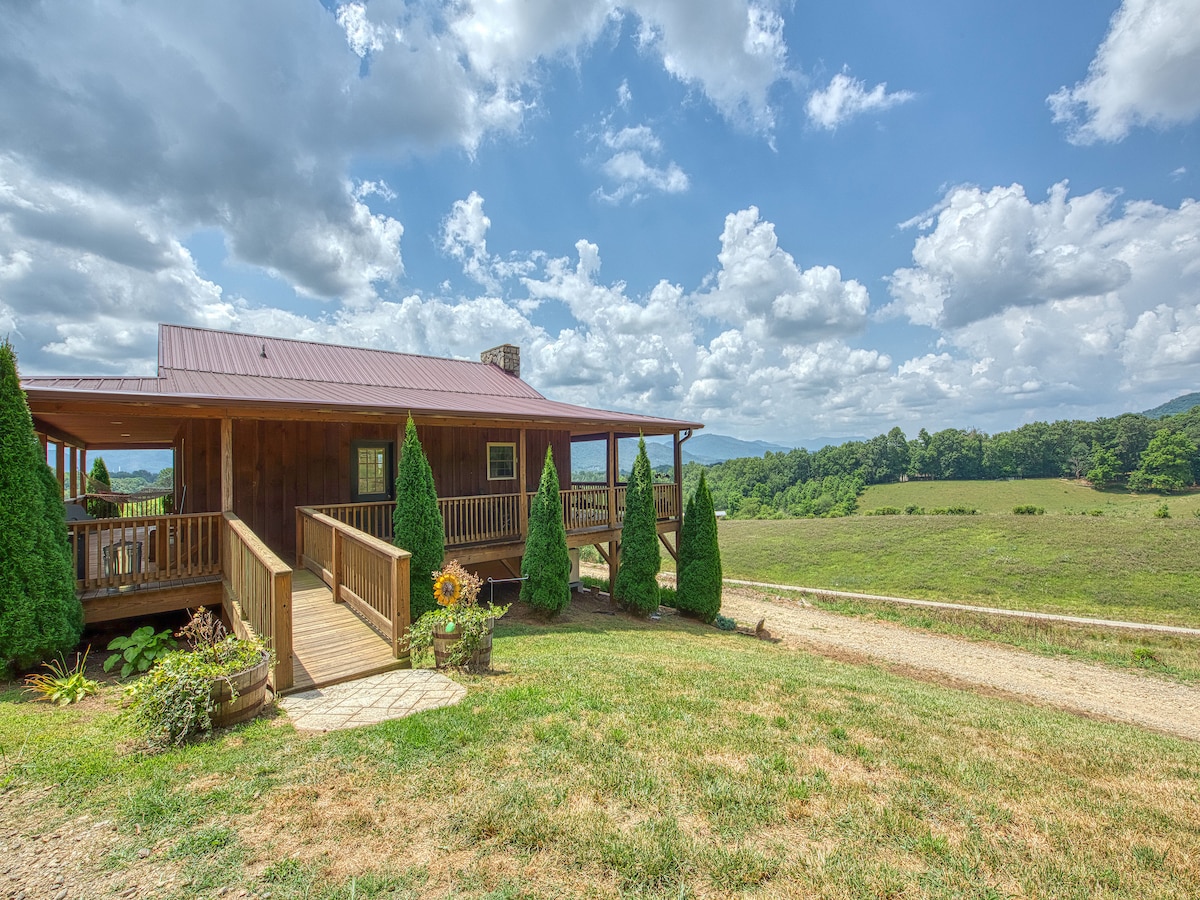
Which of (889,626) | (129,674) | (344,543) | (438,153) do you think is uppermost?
(438,153)

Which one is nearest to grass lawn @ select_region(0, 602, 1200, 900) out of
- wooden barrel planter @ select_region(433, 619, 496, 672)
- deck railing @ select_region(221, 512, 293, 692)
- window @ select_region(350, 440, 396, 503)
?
wooden barrel planter @ select_region(433, 619, 496, 672)

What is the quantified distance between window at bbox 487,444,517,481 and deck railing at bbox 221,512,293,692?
5.84 m

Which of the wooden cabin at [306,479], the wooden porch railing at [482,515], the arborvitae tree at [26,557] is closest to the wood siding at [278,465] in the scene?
the wooden cabin at [306,479]

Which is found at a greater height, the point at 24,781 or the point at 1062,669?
the point at 24,781

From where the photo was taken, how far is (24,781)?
3043 mm

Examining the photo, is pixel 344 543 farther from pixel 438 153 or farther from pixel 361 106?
pixel 438 153

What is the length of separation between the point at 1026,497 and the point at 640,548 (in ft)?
159

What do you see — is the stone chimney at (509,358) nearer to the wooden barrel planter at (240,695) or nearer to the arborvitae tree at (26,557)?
the arborvitae tree at (26,557)

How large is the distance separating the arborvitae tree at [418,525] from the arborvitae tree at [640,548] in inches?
186

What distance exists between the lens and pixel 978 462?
61.3m

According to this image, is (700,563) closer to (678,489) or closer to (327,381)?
(678,489)

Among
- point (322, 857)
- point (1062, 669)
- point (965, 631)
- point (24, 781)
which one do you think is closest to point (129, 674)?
point (24, 781)

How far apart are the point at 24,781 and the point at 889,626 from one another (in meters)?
17.8

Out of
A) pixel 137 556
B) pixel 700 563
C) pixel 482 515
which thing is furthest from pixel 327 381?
pixel 700 563
